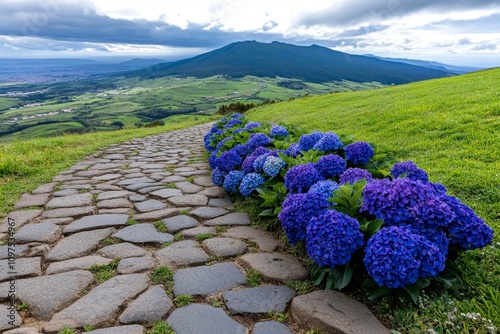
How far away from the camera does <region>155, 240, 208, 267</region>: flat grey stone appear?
3.27 m

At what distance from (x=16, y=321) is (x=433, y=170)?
16.9 feet

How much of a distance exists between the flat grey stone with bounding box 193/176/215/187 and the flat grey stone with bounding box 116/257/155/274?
9.49 feet

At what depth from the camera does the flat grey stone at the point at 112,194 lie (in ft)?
17.4

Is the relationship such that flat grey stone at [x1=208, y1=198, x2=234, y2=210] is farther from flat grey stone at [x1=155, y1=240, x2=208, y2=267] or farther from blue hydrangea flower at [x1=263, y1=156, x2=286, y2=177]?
flat grey stone at [x1=155, y1=240, x2=208, y2=267]

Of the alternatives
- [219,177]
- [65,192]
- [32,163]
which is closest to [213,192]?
[219,177]

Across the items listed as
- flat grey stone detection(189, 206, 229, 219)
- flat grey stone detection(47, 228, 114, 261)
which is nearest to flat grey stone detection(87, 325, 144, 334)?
flat grey stone detection(47, 228, 114, 261)

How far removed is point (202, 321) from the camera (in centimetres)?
240

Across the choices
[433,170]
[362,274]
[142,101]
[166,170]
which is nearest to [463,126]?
[433,170]

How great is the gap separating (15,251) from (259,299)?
8.71 ft

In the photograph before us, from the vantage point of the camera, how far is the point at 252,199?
189 inches

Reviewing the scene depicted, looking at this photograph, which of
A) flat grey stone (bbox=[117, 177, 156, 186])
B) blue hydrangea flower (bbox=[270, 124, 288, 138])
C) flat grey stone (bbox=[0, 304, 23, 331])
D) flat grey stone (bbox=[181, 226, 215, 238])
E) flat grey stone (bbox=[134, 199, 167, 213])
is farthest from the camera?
blue hydrangea flower (bbox=[270, 124, 288, 138])

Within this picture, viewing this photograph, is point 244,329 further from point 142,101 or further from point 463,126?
point 142,101

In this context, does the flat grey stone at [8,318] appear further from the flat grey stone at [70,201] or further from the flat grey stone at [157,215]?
the flat grey stone at [70,201]

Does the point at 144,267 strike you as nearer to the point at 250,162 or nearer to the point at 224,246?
the point at 224,246
